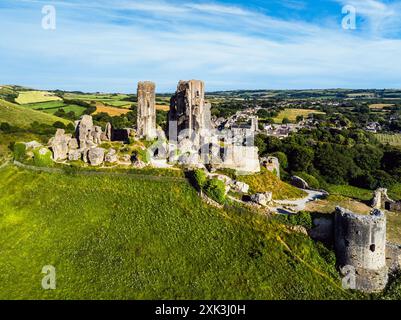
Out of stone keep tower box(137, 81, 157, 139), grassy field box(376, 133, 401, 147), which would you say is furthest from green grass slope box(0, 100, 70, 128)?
grassy field box(376, 133, 401, 147)

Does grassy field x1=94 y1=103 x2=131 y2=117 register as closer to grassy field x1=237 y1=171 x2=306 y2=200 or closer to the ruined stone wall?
the ruined stone wall

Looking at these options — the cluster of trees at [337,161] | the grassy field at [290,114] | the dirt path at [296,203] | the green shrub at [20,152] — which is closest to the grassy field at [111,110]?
the cluster of trees at [337,161]

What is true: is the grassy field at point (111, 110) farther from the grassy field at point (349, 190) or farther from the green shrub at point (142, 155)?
the green shrub at point (142, 155)

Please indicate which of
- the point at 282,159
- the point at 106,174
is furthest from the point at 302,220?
the point at 282,159

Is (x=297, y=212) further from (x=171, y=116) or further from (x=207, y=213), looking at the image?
(x=171, y=116)

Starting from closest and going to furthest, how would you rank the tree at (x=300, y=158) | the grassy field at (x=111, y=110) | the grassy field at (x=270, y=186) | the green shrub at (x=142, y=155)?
the grassy field at (x=270, y=186) → the green shrub at (x=142, y=155) → the tree at (x=300, y=158) → the grassy field at (x=111, y=110)

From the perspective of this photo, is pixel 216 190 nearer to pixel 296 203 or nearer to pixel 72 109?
pixel 296 203

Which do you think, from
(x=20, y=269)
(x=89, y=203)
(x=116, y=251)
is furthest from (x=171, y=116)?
(x=20, y=269)
